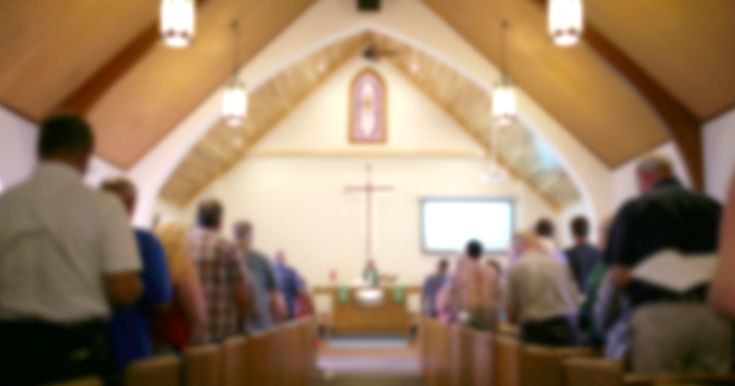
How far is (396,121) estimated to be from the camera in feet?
55.1

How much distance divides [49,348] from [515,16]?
23.9 feet

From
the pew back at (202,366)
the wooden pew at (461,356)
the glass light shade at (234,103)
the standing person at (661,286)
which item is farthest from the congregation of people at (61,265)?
the glass light shade at (234,103)

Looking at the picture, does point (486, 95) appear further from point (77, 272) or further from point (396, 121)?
point (77, 272)

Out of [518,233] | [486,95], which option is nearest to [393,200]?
[486,95]

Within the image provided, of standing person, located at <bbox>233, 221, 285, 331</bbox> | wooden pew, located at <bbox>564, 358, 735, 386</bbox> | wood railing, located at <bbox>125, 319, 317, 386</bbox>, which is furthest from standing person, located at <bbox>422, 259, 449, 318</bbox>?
wooden pew, located at <bbox>564, 358, 735, 386</bbox>

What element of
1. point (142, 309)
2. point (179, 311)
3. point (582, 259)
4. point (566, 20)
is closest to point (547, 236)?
point (582, 259)

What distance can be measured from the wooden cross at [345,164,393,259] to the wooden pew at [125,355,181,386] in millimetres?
14371

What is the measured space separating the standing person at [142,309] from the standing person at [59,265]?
54cm

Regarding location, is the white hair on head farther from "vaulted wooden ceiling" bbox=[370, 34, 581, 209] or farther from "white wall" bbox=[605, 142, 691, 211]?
"vaulted wooden ceiling" bbox=[370, 34, 581, 209]

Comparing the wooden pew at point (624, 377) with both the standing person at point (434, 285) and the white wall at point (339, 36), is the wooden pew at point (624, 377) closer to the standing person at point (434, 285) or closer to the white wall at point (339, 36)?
the standing person at point (434, 285)

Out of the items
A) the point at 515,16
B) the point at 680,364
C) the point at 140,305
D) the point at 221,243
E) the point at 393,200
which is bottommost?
the point at 680,364

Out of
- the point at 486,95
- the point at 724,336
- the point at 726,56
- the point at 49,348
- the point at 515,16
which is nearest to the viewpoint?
Answer: the point at 49,348

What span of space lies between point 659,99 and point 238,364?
18.7 ft

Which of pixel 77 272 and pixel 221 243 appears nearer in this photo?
pixel 77 272
